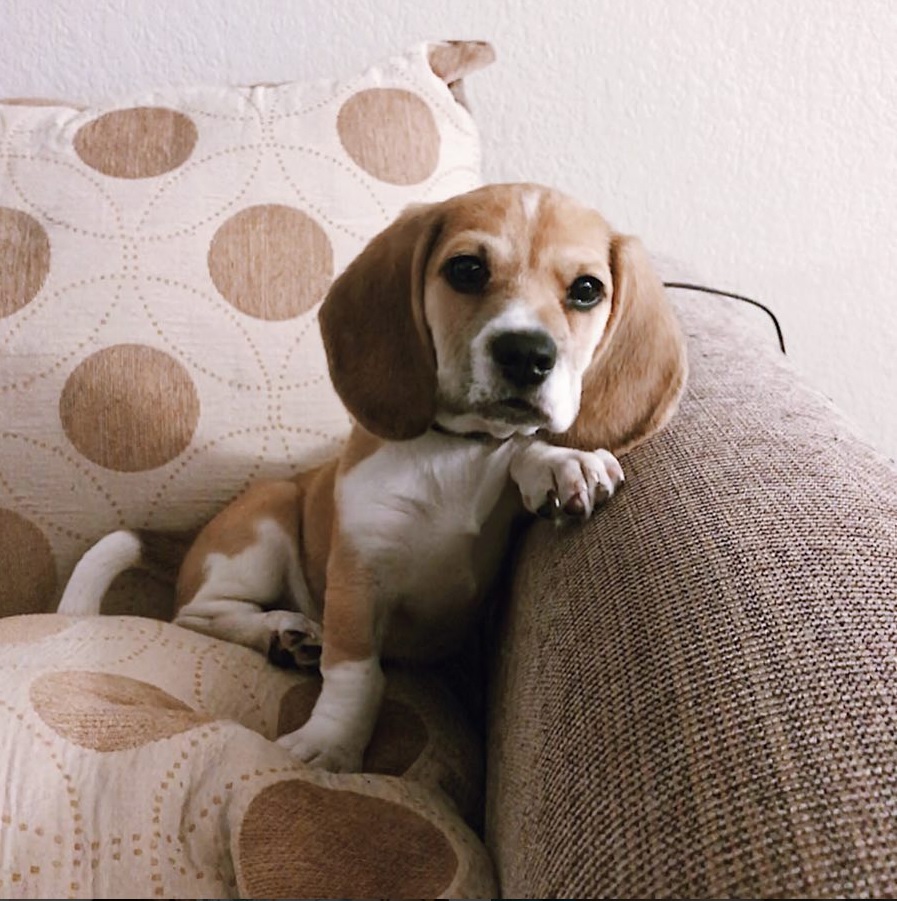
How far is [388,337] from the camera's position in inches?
35.2

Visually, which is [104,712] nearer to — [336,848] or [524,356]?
[336,848]

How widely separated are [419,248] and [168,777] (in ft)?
1.77

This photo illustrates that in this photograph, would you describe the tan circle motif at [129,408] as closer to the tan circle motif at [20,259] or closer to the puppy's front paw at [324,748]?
the tan circle motif at [20,259]

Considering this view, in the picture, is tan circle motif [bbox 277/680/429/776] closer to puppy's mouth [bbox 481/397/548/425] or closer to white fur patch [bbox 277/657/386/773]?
white fur patch [bbox 277/657/386/773]

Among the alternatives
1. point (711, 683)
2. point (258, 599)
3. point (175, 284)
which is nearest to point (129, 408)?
point (175, 284)

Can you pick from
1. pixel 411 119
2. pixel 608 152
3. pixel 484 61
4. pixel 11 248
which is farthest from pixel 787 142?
pixel 11 248

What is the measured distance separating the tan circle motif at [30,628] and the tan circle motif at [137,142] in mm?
583

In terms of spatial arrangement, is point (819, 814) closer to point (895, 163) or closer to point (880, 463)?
point (880, 463)

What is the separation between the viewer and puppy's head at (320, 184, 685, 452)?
2.74 feet

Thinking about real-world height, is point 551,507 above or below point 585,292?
below

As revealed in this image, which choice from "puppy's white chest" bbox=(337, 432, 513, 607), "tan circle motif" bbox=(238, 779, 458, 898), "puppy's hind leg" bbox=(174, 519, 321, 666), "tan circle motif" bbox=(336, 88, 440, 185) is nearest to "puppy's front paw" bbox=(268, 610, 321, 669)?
"puppy's hind leg" bbox=(174, 519, 321, 666)

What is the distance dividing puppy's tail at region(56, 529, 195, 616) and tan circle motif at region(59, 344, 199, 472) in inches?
3.6

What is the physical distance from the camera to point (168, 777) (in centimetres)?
60

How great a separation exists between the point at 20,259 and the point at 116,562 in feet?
1.29
